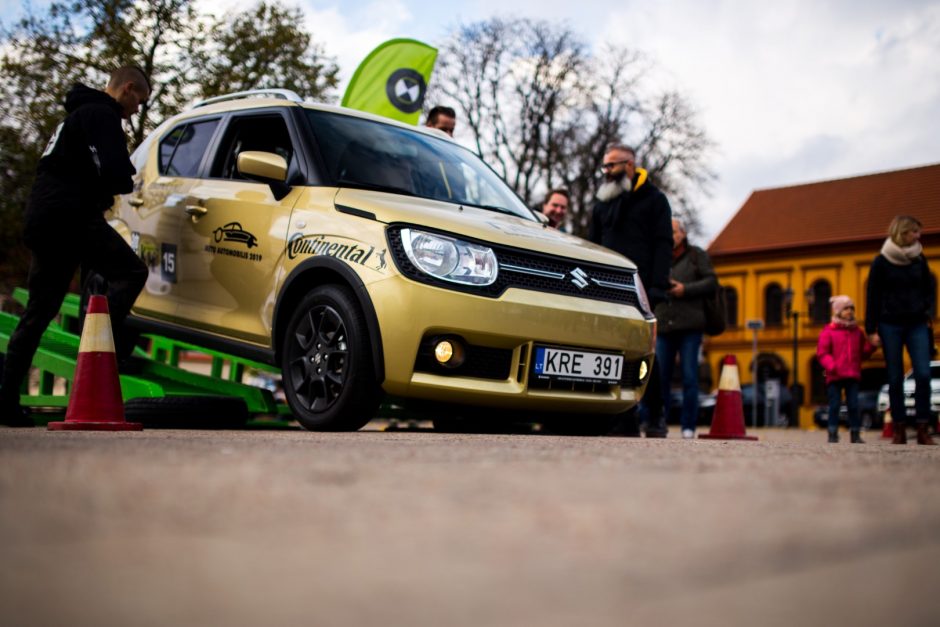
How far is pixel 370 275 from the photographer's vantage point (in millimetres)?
5398

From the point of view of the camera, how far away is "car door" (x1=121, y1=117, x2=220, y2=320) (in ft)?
22.7

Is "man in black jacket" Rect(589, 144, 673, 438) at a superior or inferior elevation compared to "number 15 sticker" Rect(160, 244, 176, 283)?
superior

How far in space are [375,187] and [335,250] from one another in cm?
73

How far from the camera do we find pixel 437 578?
1.38 m

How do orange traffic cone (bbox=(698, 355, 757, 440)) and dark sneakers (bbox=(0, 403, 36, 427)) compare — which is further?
orange traffic cone (bbox=(698, 355, 757, 440))

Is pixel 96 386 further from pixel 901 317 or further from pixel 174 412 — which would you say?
pixel 901 317

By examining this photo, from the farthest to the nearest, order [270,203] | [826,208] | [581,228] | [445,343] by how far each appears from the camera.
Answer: [826,208], [581,228], [270,203], [445,343]

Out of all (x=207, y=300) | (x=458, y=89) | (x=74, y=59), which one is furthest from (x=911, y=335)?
(x=458, y=89)

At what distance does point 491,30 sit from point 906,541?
135 ft

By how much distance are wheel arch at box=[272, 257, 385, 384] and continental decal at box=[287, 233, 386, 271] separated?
45 mm

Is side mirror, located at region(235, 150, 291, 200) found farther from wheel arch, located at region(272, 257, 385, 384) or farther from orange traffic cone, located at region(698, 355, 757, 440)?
orange traffic cone, located at region(698, 355, 757, 440)

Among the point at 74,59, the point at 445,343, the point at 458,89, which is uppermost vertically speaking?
the point at 458,89

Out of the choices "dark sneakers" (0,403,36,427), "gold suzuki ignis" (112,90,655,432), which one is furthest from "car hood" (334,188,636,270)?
"dark sneakers" (0,403,36,427)

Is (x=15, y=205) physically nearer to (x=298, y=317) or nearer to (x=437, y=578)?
(x=298, y=317)
